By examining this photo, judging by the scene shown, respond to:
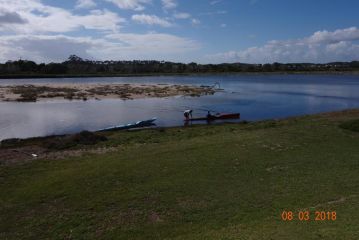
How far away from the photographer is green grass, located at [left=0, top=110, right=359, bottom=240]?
11.1m

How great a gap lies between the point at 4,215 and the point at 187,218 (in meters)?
6.38

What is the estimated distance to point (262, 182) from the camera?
1538 cm

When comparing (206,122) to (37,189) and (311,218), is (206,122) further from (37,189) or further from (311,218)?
(311,218)

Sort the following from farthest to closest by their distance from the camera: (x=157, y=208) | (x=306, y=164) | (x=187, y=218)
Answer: (x=306, y=164) → (x=157, y=208) → (x=187, y=218)

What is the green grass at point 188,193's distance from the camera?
11125 mm

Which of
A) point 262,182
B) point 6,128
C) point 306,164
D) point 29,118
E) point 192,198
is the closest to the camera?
point 192,198

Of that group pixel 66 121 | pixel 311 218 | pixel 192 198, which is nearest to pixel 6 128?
pixel 66 121
